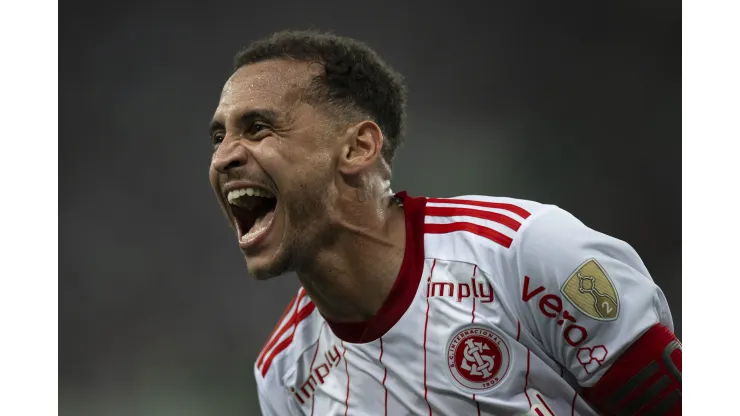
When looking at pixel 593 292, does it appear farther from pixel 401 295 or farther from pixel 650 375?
pixel 401 295

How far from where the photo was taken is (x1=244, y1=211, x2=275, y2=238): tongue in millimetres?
1148

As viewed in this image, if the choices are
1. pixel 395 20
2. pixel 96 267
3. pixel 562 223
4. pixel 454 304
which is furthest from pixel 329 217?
pixel 96 267

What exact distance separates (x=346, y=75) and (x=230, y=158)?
9.9 inches

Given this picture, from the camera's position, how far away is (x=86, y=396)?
6.94ft

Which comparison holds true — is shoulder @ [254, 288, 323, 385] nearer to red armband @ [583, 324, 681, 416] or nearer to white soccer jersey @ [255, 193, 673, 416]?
white soccer jersey @ [255, 193, 673, 416]

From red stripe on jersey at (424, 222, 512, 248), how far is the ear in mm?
145

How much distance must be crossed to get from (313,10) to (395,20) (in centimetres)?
22

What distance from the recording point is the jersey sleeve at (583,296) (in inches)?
40.4

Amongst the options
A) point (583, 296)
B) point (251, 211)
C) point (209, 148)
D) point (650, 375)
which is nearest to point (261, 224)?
point (251, 211)

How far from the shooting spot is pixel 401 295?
1.17m

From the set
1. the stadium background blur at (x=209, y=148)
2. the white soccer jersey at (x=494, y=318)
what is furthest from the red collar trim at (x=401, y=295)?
the stadium background blur at (x=209, y=148)

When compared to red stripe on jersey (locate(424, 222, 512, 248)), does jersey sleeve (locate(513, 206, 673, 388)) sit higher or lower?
lower

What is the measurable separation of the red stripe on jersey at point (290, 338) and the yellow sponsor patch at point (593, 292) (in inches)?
20.4

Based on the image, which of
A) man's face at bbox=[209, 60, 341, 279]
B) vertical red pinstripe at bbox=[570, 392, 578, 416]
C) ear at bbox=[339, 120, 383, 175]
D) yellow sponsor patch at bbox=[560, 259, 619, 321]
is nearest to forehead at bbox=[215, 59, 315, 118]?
man's face at bbox=[209, 60, 341, 279]
